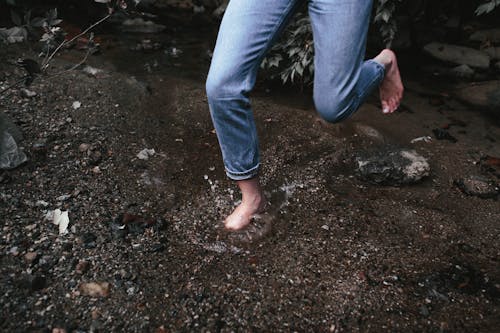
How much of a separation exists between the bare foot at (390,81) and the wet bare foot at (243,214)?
0.68m

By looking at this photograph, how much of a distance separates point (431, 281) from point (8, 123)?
209 cm

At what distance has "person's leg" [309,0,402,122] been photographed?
1.46 meters

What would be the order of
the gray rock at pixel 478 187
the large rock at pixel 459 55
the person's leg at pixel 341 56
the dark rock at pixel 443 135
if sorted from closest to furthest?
the person's leg at pixel 341 56
the gray rock at pixel 478 187
the dark rock at pixel 443 135
the large rock at pixel 459 55

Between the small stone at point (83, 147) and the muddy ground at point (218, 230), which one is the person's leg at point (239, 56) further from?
the small stone at point (83, 147)

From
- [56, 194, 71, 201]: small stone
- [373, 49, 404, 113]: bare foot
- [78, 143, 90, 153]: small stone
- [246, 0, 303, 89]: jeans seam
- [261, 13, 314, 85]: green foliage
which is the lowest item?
[78, 143, 90, 153]: small stone

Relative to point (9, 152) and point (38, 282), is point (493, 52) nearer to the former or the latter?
point (9, 152)

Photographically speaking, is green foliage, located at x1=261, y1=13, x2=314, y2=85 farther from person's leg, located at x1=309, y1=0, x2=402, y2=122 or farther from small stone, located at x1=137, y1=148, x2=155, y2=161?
person's leg, located at x1=309, y1=0, x2=402, y2=122

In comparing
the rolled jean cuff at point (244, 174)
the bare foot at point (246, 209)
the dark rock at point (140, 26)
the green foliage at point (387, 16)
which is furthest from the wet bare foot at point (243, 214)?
the dark rock at point (140, 26)

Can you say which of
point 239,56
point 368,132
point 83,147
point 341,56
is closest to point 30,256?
point 83,147

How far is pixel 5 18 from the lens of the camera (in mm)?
3760

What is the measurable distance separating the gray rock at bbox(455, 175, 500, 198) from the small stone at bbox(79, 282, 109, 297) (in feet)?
5.68

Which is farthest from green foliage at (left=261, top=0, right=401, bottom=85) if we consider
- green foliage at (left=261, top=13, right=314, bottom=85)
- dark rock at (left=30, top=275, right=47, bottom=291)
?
dark rock at (left=30, top=275, right=47, bottom=291)

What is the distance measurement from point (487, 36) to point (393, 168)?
9.26ft

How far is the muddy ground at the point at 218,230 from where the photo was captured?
1.50 meters
